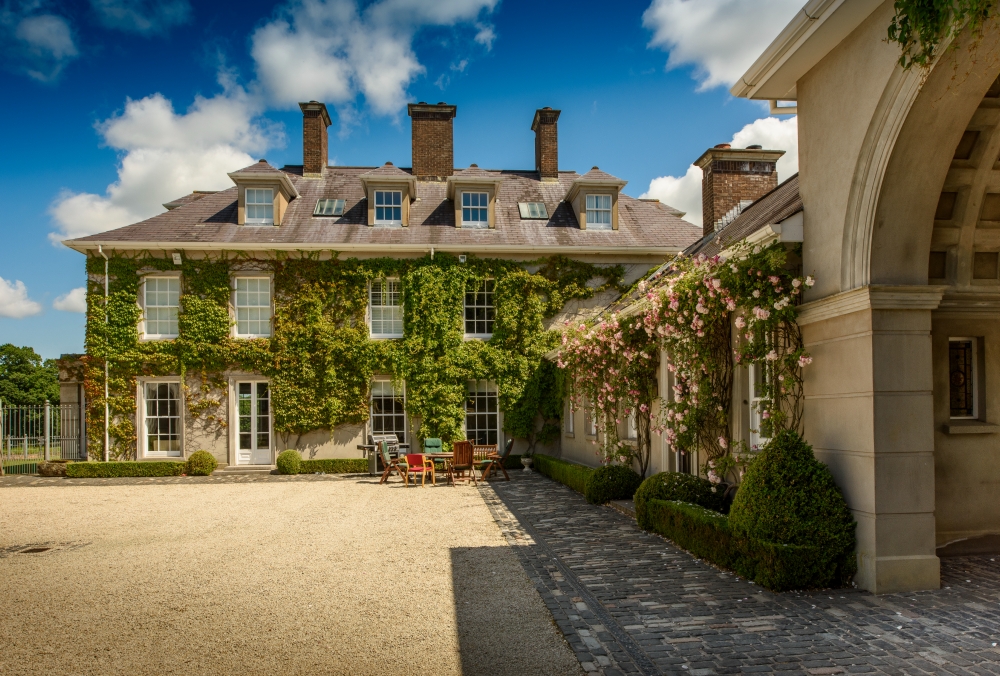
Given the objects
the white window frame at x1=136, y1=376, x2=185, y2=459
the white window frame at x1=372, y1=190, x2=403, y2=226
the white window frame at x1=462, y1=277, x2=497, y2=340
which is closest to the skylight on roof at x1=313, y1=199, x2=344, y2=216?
the white window frame at x1=372, y1=190, x2=403, y2=226

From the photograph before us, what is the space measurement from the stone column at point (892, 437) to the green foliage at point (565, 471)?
650 cm

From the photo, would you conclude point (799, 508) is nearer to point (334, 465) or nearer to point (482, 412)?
point (482, 412)

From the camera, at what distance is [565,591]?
21.1 feet

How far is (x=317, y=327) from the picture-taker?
19.8 meters

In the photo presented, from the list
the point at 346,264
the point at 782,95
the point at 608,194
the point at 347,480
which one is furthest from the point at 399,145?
the point at 782,95

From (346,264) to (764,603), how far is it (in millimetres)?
16278

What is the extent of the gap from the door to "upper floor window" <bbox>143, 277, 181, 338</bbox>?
263cm

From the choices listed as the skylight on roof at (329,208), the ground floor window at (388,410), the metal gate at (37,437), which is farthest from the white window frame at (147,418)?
the skylight on roof at (329,208)

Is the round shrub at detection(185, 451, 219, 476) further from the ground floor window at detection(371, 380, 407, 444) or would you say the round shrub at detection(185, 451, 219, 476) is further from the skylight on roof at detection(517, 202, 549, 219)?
the skylight on roof at detection(517, 202, 549, 219)

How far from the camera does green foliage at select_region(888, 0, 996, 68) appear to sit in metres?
4.67

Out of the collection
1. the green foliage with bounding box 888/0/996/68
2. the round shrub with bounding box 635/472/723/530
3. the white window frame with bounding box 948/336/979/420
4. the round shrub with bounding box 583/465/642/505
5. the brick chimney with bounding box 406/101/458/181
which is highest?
the brick chimney with bounding box 406/101/458/181

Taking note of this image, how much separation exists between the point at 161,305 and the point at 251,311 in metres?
2.54

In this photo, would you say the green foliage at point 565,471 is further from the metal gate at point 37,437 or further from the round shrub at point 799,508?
the metal gate at point 37,437

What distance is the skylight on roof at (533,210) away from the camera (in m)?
21.9
